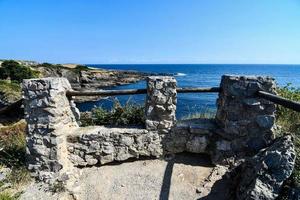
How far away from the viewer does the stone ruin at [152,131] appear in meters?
5.05

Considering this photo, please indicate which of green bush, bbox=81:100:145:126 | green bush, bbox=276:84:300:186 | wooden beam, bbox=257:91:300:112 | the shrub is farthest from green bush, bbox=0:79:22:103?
wooden beam, bbox=257:91:300:112

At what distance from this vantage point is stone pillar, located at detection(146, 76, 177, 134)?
17.3ft

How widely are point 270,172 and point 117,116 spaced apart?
11.0 feet

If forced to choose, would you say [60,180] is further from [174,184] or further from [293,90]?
[293,90]

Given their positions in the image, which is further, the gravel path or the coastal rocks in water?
the gravel path

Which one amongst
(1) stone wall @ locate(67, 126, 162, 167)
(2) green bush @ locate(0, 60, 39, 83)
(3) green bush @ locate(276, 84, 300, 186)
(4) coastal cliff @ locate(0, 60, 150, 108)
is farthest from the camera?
(4) coastal cliff @ locate(0, 60, 150, 108)

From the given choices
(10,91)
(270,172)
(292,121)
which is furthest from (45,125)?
(10,91)

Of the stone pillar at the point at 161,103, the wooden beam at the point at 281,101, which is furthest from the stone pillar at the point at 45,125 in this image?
the wooden beam at the point at 281,101

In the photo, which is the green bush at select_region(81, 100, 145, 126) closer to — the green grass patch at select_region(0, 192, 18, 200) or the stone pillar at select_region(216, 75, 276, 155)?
the stone pillar at select_region(216, 75, 276, 155)

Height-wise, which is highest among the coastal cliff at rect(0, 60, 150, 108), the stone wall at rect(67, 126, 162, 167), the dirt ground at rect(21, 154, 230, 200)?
the stone wall at rect(67, 126, 162, 167)

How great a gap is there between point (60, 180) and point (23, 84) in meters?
1.77

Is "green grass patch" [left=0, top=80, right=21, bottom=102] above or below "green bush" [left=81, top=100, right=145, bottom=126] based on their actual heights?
below

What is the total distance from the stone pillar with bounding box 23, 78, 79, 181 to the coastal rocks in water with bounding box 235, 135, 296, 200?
3.10 meters

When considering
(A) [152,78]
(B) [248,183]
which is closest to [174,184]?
(B) [248,183]
